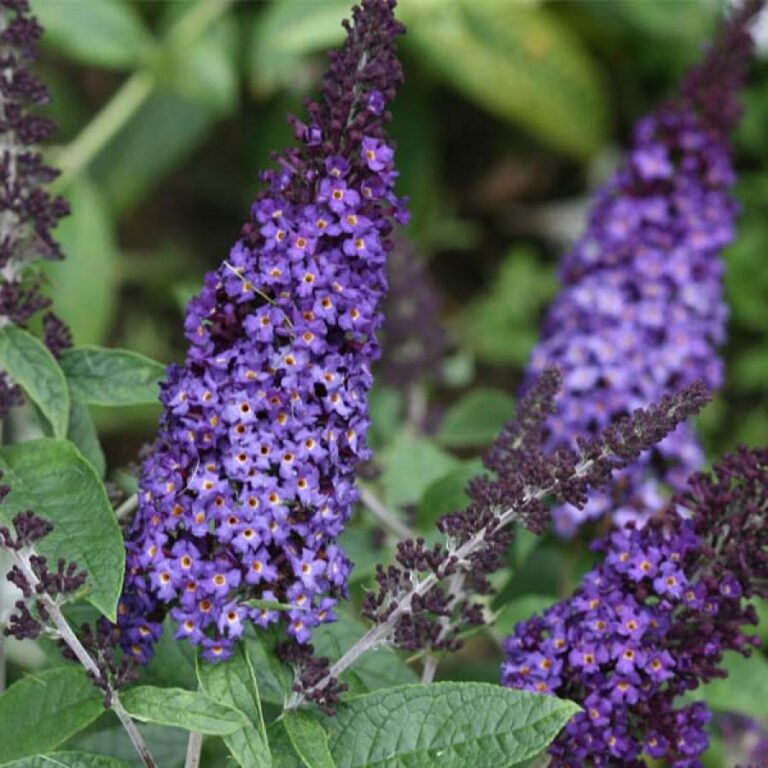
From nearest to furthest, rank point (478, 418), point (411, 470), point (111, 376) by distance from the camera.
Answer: point (111, 376)
point (411, 470)
point (478, 418)

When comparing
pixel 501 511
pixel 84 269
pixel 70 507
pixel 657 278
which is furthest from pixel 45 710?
pixel 84 269

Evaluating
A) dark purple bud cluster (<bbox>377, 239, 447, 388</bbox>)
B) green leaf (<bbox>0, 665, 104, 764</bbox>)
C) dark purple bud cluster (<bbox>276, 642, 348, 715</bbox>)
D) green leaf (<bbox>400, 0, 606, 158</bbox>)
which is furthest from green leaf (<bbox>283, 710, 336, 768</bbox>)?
green leaf (<bbox>400, 0, 606, 158</bbox>)

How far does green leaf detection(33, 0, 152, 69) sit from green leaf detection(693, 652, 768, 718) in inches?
90.3

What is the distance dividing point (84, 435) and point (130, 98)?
2183 millimetres

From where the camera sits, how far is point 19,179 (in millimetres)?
2123

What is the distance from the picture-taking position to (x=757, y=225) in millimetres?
4227

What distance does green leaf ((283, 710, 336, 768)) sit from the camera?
171 cm

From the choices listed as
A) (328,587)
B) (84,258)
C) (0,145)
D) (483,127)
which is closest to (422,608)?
(328,587)

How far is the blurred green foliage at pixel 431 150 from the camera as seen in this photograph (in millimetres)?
3982

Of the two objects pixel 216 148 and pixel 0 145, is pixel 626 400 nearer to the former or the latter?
pixel 0 145

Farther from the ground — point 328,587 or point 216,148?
point 216,148

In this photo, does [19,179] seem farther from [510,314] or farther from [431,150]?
[431,150]

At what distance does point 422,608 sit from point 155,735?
65 centimetres

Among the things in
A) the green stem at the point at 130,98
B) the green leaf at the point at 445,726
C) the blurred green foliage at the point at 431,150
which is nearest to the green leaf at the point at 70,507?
the green leaf at the point at 445,726
